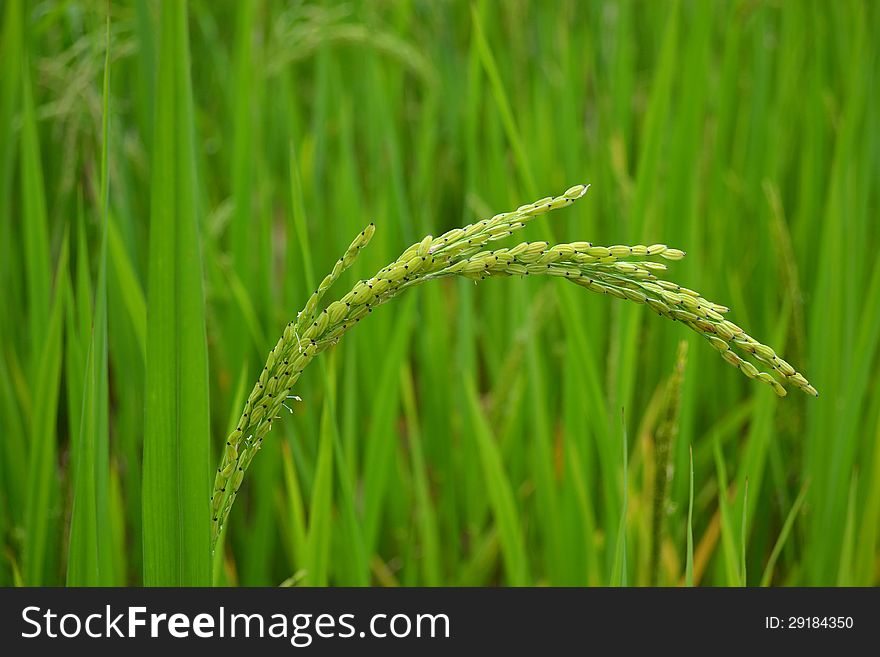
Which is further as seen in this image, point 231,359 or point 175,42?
point 231,359

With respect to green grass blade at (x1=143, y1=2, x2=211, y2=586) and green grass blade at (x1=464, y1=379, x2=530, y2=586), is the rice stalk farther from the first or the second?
green grass blade at (x1=464, y1=379, x2=530, y2=586)

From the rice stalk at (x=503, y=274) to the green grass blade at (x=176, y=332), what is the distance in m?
0.11

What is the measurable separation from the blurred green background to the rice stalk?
0.14m

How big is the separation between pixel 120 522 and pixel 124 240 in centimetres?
41

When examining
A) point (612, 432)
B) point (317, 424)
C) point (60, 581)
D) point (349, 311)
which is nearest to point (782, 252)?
point (612, 432)

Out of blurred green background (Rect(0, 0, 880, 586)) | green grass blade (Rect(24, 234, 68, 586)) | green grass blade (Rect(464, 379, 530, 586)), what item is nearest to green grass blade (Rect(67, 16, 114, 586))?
blurred green background (Rect(0, 0, 880, 586))

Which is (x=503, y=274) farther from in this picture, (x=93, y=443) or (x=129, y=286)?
(x=129, y=286)

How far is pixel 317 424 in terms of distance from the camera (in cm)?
125

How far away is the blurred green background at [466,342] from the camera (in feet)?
3.04

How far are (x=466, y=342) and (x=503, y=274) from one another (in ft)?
2.57

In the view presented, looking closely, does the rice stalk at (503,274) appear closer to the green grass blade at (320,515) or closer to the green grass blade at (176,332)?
the green grass blade at (176,332)

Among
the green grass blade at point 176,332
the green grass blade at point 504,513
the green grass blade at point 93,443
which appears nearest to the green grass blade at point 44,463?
→ the green grass blade at point 93,443

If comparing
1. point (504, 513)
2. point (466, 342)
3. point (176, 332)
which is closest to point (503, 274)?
point (176, 332)
